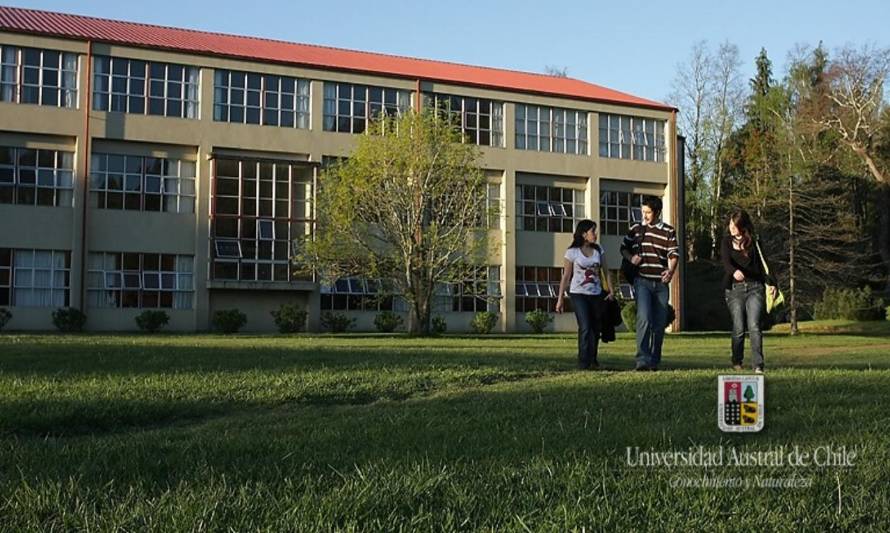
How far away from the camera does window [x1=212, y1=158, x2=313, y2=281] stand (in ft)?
133

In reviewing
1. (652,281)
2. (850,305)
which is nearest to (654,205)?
(652,281)

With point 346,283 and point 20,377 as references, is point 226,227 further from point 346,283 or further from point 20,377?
point 20,377

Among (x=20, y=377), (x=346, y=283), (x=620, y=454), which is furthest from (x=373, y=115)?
(x=620, y=454)

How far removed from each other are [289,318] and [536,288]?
47.8 ft

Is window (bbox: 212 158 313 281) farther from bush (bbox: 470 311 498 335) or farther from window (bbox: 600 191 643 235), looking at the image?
window (bbox: 600 191 643 235)

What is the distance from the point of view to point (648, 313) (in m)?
11.3

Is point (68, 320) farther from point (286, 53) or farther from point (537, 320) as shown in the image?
point (537, 320)

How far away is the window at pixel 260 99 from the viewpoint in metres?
41.8

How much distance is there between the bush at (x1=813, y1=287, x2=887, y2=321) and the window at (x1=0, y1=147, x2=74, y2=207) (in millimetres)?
34041

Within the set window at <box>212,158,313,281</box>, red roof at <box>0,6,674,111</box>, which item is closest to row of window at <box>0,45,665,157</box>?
red roof at <box>0,6,674,111</box>

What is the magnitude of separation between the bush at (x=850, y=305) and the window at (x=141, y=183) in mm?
29343

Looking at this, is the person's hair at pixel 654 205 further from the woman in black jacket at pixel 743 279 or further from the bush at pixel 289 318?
the bush at pixel 289 318

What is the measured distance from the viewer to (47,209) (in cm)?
3862

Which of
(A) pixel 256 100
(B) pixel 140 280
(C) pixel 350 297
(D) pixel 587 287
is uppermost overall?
(A) pixel 256 100
